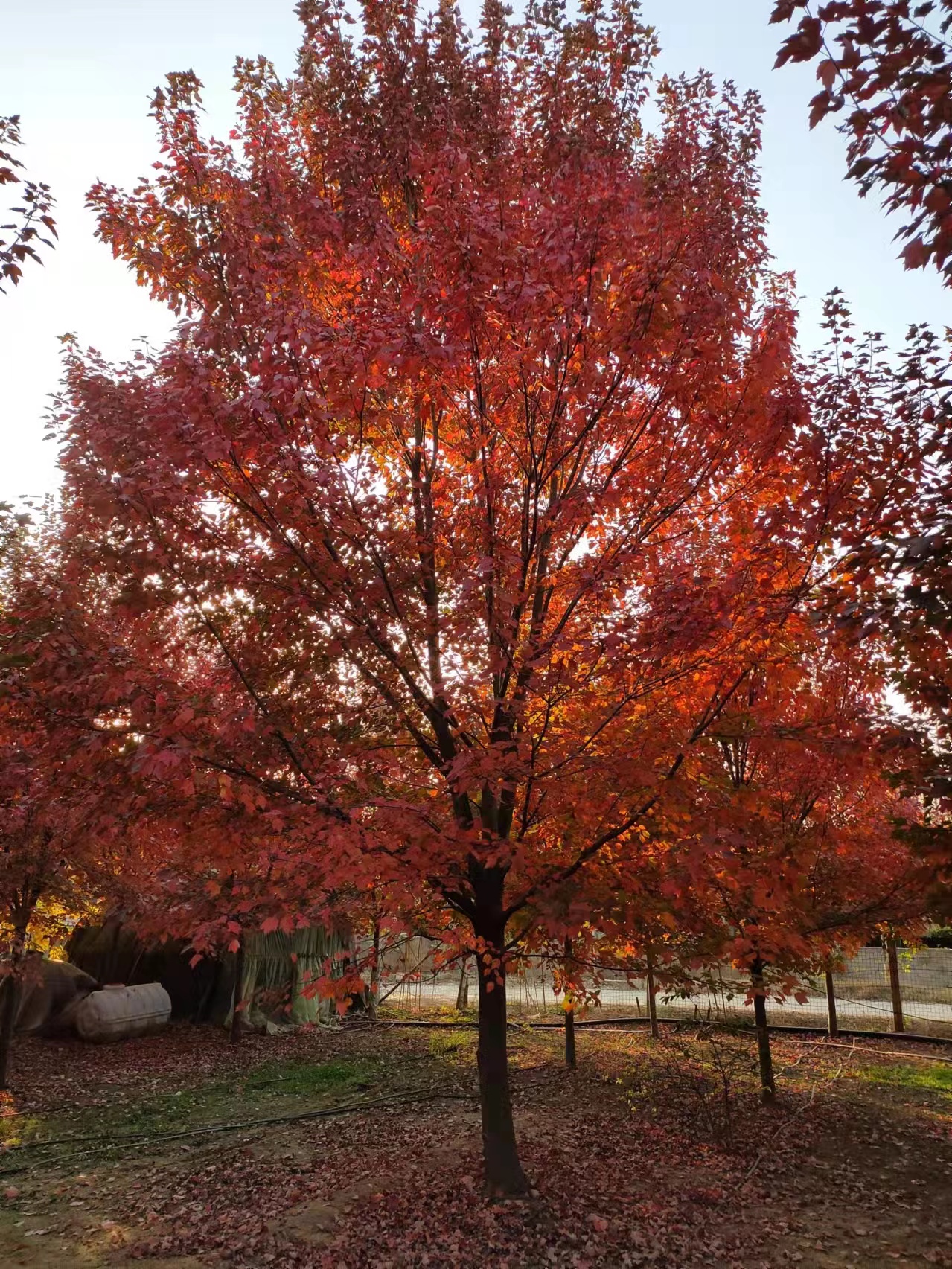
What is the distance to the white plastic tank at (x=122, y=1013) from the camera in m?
15.3

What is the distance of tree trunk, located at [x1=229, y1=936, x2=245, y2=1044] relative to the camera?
15966 millimetres

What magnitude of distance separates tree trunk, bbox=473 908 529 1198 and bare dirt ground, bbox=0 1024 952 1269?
22cm

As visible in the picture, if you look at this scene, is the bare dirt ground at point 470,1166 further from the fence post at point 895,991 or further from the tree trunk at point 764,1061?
the fence post at point 895,991

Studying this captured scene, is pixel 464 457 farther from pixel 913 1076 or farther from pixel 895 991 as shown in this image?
pixel 895 991

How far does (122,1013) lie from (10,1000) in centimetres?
469

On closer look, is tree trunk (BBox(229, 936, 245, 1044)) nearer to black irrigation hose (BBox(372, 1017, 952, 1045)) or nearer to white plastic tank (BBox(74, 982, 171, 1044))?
white plastic tank (BBox(74, 982, 171, 1044))

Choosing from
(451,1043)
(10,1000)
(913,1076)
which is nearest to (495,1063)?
(913,1076)

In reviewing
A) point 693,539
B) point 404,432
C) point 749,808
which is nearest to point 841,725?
point 749,808

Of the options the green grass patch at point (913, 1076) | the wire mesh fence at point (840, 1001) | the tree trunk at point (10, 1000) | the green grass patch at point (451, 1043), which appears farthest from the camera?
the wire mesh fence at point (840, 1001)

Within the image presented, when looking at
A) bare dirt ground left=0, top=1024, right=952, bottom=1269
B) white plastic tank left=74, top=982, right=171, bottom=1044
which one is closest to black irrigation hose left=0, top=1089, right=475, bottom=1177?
bare dirt ground left=0, top=1024, right=952, bottom=1269

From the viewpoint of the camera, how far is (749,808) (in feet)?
18.2

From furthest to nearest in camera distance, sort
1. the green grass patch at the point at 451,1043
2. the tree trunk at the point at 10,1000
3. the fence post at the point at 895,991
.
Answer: the fence post at the point at 895,991
the green grass patch at the point at 451,1043
the tree trunk at the point at 10,1000

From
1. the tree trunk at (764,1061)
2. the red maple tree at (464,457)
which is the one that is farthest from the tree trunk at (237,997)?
the red maple tree at (464,457)

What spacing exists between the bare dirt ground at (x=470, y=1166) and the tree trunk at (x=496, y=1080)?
22cm
